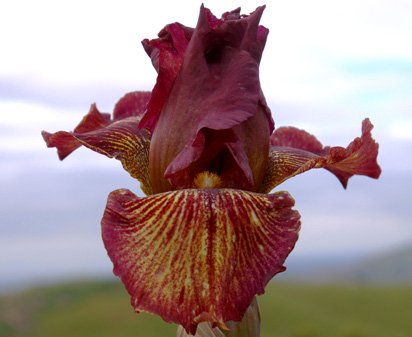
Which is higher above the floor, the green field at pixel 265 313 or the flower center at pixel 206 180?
the flower center at pixel 206 180

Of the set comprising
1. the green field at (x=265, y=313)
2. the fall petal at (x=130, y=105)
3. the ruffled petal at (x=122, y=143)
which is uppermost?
the fall petal at (x=130, y=105)

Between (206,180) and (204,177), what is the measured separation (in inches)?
0.4

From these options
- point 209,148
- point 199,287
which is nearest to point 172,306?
point 199,287

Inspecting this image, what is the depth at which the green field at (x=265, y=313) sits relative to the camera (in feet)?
90.3

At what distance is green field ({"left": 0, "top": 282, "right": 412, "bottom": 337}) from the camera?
27.5 meters

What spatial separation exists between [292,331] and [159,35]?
87.2 ft

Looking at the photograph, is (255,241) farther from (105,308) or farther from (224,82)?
(105,308)

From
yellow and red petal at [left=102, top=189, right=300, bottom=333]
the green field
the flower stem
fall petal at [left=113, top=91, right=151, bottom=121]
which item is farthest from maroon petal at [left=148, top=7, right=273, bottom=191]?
the green field

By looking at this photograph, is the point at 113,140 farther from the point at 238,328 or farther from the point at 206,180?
the point at 238,328

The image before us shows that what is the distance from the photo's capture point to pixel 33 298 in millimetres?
32125

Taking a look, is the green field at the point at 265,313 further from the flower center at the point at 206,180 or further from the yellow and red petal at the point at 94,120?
the flower center at the point at 206,180

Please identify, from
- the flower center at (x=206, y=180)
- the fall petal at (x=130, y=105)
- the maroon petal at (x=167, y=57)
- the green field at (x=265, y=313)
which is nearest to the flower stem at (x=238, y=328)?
the flower center at (x=206, y=180)

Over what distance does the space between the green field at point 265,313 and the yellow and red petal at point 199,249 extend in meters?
24.8

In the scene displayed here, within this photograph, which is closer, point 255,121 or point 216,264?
point 216,264
